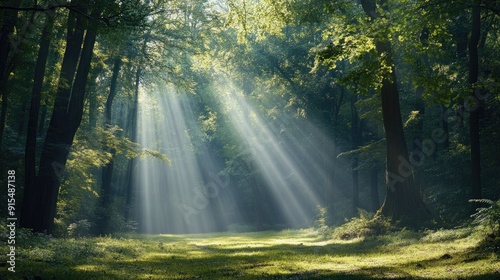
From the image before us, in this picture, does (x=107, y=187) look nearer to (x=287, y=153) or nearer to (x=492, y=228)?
(x=287, y=153)

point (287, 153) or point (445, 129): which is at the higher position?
point (445, 129)

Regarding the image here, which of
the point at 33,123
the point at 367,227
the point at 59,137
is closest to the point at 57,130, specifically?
the point at 59,137

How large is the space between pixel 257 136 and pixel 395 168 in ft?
86.2

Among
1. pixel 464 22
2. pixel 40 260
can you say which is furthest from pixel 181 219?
pixel 40 260

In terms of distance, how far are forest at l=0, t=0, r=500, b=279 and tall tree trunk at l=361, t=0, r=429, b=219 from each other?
66 millimetres

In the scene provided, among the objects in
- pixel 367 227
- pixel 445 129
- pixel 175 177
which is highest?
pixel 445 129

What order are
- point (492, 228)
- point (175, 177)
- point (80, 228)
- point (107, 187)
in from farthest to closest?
point (175, 177) → point (107, 187) → point (80, 228) → point (492, 228)

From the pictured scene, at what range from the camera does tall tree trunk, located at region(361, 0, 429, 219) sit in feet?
71.1

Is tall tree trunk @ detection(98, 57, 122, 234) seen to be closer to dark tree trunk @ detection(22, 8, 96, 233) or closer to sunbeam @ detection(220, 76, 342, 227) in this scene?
dark tree trunk @ detection(22, 8, 96, 233)

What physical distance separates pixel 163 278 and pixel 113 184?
51109mm

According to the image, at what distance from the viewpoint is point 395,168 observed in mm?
22438

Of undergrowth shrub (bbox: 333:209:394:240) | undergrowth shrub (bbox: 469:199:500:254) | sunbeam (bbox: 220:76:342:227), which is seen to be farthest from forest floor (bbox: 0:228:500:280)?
sunbeam (bbox: 220:76:342:227)

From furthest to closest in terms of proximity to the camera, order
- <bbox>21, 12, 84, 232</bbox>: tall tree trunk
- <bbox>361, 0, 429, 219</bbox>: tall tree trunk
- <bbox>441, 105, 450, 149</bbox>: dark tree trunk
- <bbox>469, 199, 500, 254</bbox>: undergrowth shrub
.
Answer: <bbox>441, 105, 450, 149</bbox>: dark tree trunk, <bbox>361, 0, 429, 219</bbox>: tall tree trunk, <bbox>21, 12, 84, 232</bbox>: tall tree trunk, <bbox>469, 199, 500, 254</bbox>: undergrowth shrub

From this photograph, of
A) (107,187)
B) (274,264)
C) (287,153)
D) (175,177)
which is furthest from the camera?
(175,177)
